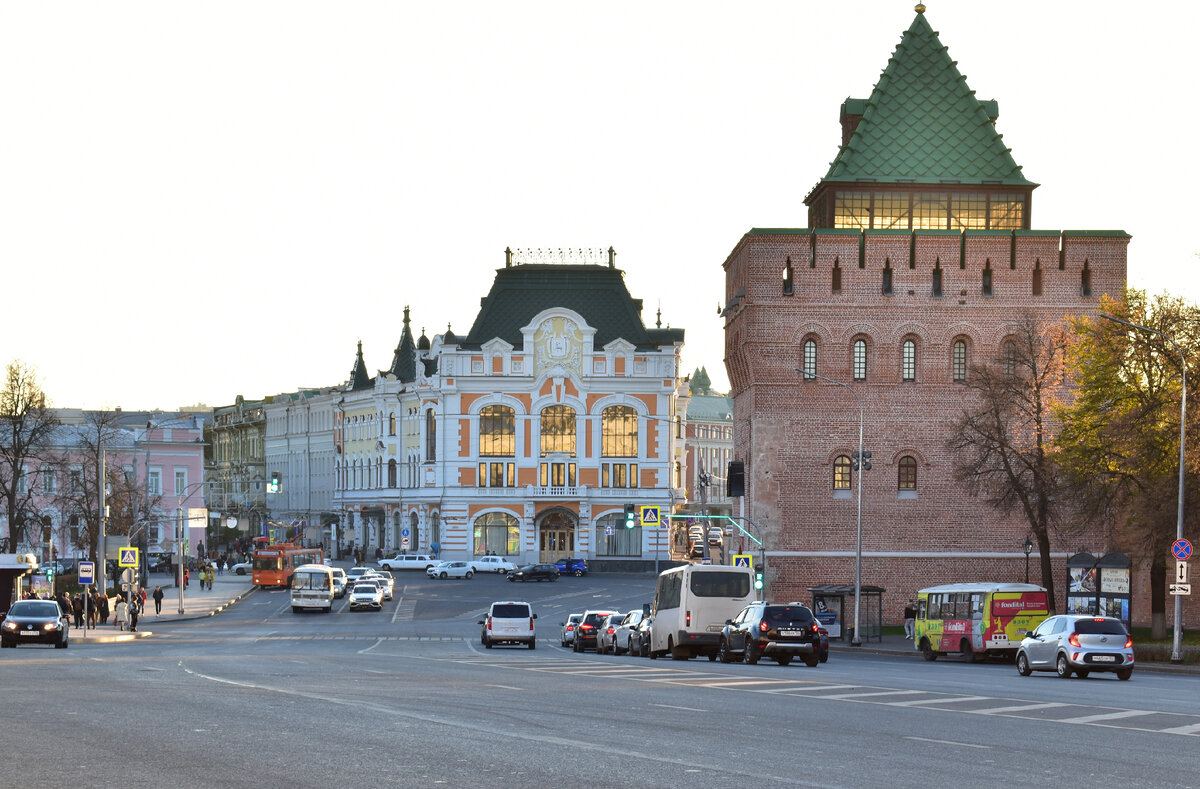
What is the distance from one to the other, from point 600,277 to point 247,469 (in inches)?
2847

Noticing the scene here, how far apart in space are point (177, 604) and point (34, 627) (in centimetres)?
3639

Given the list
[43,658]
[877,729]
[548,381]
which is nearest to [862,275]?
[43,658]

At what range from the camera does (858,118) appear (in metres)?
73.0

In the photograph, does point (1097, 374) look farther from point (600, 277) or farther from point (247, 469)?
point (247, 469)

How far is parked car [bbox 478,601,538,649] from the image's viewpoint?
50.4 m

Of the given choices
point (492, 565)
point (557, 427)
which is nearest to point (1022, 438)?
Answer: point (492, 565)

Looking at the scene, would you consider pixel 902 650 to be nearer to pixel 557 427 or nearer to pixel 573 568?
pixel 573 568

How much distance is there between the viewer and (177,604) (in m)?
80.8

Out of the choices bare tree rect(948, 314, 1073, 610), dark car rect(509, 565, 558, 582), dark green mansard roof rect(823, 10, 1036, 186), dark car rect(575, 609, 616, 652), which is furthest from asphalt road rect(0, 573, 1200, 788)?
dark car rect(509, 565, 558, 582)

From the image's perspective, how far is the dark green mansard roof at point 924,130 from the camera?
221 feet

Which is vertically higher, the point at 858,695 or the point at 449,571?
the point at 858,695

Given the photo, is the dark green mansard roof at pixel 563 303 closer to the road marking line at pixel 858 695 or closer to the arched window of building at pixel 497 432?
the arched window of building at pixel 497 432

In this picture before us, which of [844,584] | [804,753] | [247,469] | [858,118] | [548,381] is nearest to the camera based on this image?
[804,753]

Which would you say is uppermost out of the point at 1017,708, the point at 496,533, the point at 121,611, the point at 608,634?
the point at 1017,708
